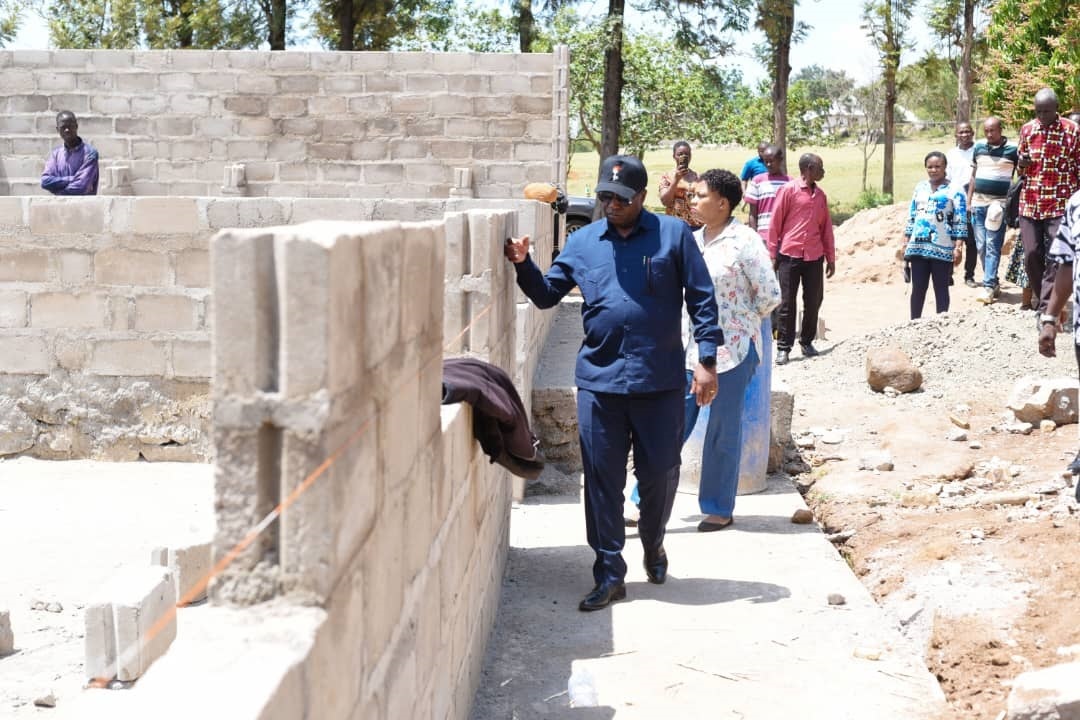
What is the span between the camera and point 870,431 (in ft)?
30.2

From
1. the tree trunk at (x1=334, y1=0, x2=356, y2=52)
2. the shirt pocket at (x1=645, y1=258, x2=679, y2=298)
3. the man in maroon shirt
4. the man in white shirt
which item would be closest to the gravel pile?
the man in maroon shirt

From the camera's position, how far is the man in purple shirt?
39.9 ft

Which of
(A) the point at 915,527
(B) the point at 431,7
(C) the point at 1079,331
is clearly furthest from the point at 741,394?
(B) the point at 431,7

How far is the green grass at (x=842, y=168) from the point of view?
37.3 m

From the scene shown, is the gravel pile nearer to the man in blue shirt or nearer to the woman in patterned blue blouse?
the woman in patterned blue blouse

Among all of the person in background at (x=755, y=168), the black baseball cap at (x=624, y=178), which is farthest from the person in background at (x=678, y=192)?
the black baseball cap at (x=624, y=178)

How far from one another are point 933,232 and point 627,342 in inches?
300

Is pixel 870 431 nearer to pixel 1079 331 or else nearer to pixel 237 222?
pixel 1079 331

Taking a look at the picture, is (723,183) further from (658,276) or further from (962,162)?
(962,162)

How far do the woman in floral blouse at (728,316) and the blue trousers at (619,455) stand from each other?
1016mm

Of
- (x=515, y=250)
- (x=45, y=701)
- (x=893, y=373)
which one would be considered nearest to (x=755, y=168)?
(x=893, y=373)

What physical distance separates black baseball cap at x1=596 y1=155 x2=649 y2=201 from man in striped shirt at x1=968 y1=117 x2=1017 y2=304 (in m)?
8.66

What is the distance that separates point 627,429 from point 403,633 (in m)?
2.53

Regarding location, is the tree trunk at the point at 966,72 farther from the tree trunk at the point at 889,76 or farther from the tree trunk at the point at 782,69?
the tree trunk at the point at 782,69
